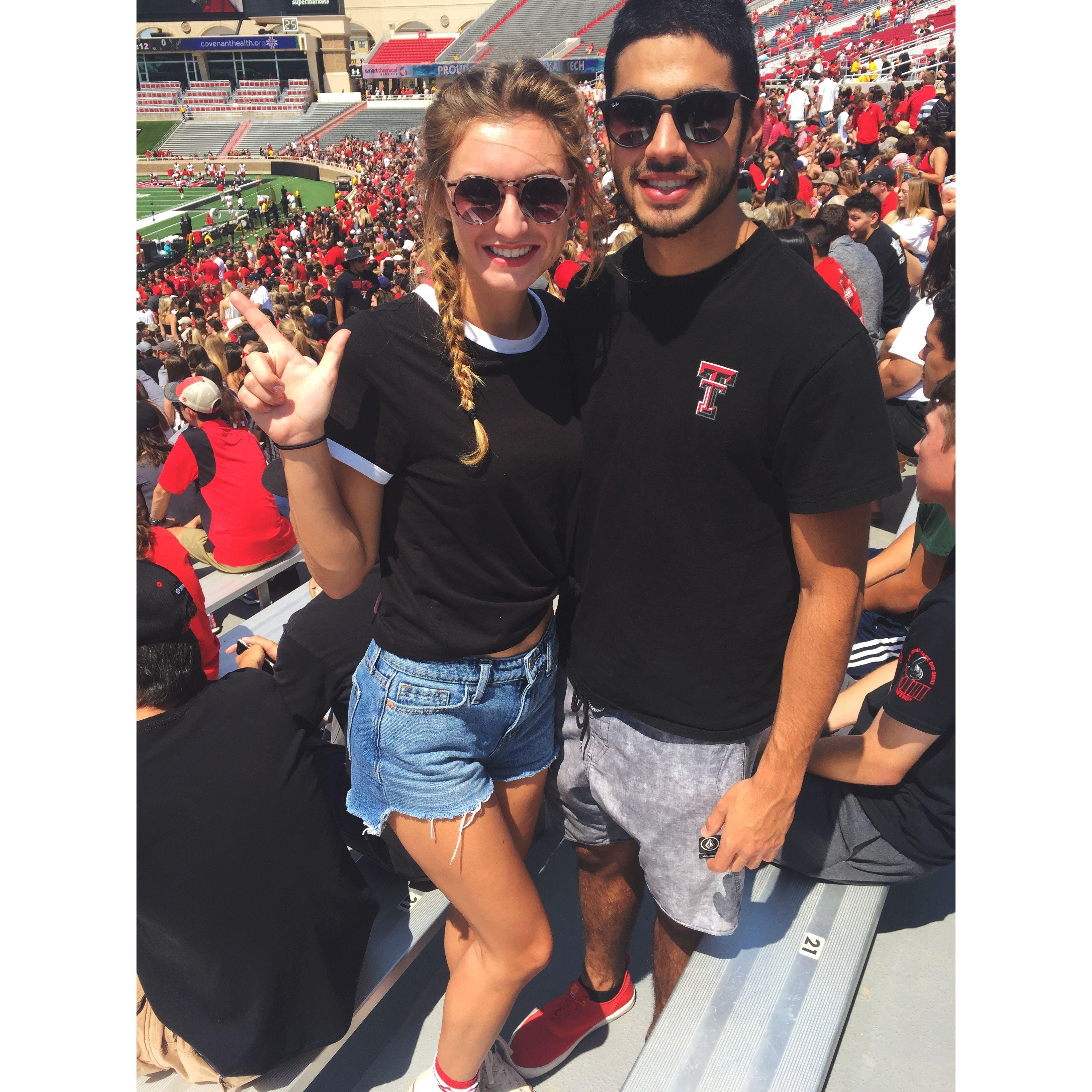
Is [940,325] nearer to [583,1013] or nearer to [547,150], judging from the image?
[547,150]

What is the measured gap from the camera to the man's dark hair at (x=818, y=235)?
16.6ft

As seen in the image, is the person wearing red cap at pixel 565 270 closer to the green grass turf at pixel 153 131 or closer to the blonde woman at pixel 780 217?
the blonde woman at pixel 780 217

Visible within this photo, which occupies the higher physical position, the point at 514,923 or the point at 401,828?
the point at 401,828

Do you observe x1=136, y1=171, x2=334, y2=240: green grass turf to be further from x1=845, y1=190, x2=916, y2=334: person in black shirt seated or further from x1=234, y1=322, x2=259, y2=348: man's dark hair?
x1=845, y1=190, x2=916, y2=334: person in black shirt seated

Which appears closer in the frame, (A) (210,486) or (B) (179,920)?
(B) (179,920)

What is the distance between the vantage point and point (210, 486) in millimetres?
4438

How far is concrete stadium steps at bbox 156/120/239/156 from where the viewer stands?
50406 millimetres

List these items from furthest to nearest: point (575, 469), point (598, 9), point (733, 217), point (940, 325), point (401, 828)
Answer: point (598, 9)
point (940, 325)
point (401, 828)
point (575, 469)
point (733, 217)

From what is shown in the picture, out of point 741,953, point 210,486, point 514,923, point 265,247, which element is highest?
point 265,247

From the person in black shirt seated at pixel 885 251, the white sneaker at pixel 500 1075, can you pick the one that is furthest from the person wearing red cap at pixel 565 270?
the white sneaker at pixel 500 1075

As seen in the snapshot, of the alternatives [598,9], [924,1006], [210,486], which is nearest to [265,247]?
[210,486]

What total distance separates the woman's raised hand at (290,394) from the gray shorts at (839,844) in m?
1.45

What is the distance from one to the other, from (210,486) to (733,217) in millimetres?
3685

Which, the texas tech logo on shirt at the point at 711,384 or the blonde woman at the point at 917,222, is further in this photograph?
the blonde woman at the point at 917,222
